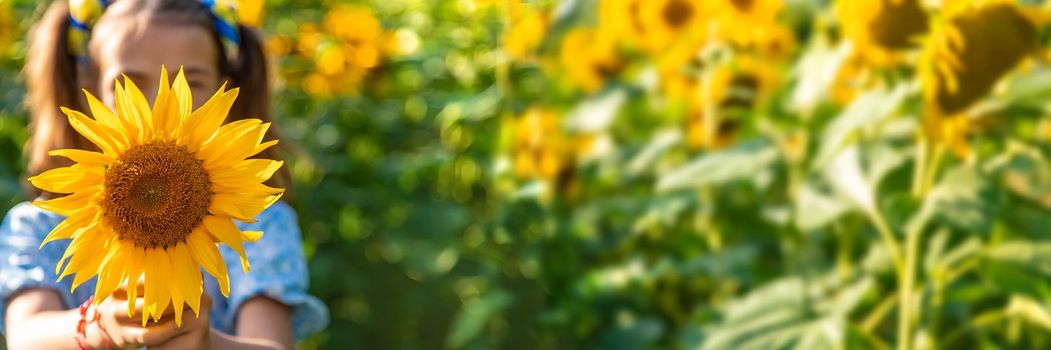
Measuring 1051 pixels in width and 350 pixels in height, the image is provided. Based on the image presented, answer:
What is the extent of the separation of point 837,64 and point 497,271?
29.9 inches

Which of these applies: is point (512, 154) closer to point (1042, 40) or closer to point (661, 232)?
point (661, 232)

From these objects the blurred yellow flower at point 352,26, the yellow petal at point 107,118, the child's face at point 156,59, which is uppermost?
the blurred yellow flower at point 352,26

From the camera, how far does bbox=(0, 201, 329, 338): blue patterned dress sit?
86 centimetres

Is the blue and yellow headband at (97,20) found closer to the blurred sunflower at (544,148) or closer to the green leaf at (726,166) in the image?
the green leaf at (726,166)

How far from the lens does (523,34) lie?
217 centimetres

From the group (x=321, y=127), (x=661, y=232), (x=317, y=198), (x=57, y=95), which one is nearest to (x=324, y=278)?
(x=317, y=198)

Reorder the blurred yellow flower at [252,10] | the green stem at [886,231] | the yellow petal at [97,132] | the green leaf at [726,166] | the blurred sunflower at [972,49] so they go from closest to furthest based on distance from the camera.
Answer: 1. the yellow petal at [97,132]
2. the blurred sunflower at [972,49]
3. the green stem at [886,231]
4. the green leaf at [726,166]
5. the blurred yellow flower at [252,10]

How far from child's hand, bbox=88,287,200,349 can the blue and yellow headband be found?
0.26 metres

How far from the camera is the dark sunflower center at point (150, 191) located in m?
0.62

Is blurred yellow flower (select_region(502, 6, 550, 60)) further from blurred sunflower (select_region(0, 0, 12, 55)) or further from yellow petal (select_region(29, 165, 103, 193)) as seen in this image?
yellow petal (select_region(29, 165, 103, 193))

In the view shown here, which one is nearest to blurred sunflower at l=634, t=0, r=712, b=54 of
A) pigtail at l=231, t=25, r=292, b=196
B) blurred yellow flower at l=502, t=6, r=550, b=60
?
blurred yellow flower at l=502, t=6, r=550, b=60

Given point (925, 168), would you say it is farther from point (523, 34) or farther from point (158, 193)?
point (158, 193)

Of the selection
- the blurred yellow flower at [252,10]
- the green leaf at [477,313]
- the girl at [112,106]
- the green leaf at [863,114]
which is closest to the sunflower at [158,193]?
the girl at [112,106]

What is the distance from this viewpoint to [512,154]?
2.32 metres
